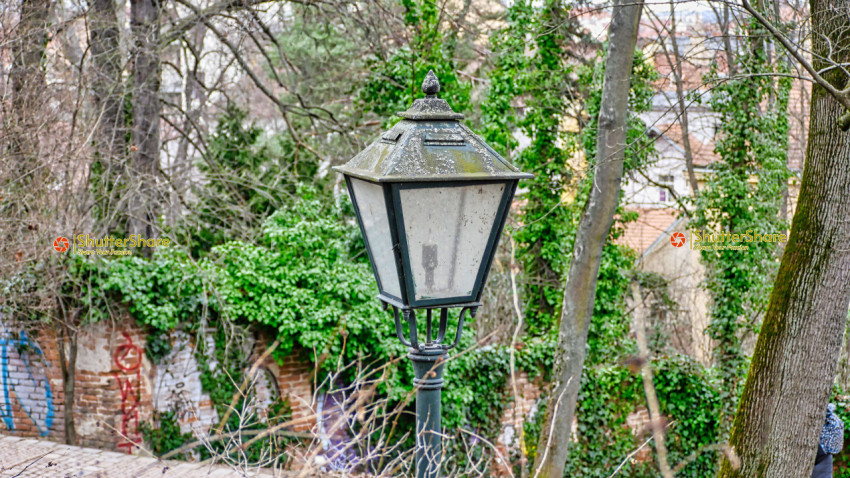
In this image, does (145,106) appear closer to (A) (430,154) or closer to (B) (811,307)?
(A) (430,154)

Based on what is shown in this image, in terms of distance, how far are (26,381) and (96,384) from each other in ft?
3.17

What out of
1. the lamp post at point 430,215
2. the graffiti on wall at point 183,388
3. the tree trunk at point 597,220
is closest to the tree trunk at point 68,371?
the graffiti on wall at point 183,388

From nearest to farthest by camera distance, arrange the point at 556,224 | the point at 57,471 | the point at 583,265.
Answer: the point at 57,471 < the point at 583,265 < the point at 556,224

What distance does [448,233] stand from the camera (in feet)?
9.00

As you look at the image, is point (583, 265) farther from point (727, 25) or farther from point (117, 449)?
point (727, 25)

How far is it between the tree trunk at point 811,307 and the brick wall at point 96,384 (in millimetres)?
4665

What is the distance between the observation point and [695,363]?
34.4ft

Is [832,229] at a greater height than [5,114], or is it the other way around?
[5,114]

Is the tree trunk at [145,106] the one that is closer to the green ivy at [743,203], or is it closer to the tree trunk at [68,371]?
the tree trunk at [68,371]

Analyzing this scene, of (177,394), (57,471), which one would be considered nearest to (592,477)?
(177,394)

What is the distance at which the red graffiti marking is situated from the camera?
26.4 feet

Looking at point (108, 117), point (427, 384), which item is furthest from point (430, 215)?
point (108, 117)

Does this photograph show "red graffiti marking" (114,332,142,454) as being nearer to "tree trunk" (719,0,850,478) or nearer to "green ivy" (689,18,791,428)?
"tree trunk" (719,0,850,478)

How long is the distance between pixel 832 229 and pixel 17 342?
829 centimetres
